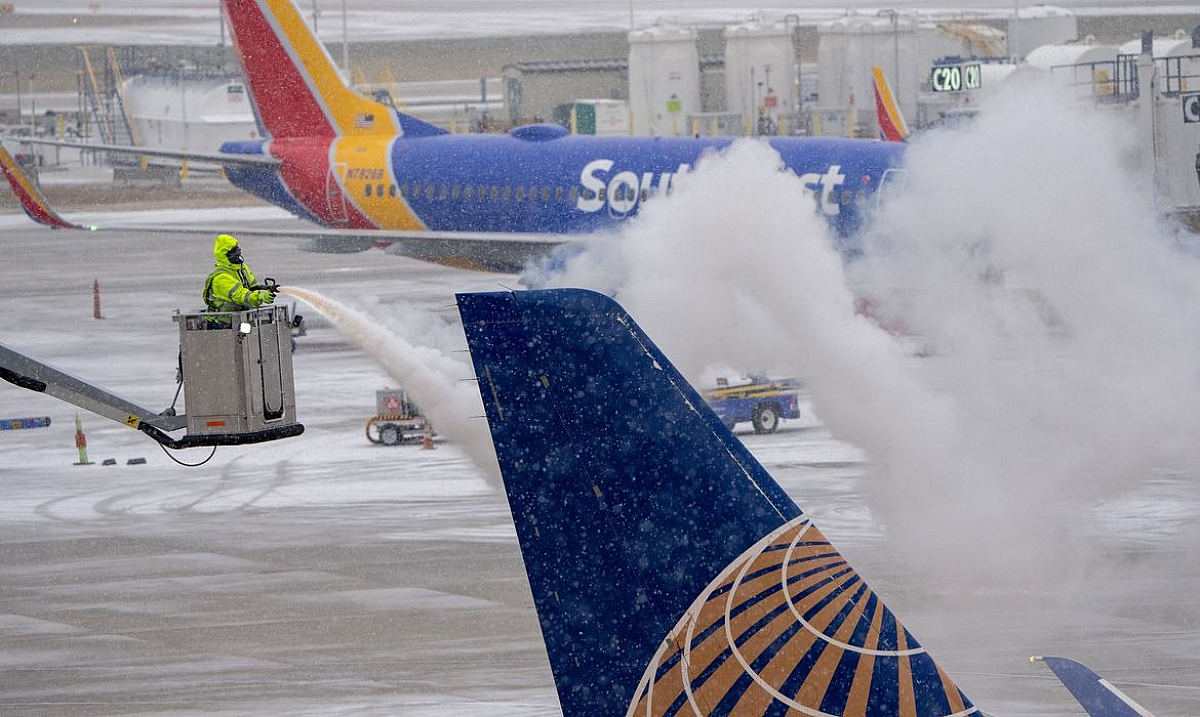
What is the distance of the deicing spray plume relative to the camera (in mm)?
15578

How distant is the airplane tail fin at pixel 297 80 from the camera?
1668 inches

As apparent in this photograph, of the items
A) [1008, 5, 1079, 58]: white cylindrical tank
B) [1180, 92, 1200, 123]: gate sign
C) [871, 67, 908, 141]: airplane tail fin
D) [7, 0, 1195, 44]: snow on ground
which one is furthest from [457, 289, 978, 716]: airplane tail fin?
[7, 0, 1195, 44]: snow on ground

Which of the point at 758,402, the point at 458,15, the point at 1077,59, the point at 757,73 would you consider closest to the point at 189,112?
the point at 757,73

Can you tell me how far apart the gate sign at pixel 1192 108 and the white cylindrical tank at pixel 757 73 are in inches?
1980

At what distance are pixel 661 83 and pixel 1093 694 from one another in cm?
7676

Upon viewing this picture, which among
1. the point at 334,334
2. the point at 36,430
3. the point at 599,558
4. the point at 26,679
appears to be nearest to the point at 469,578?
the point at 26,679

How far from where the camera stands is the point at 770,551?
830 centimetres

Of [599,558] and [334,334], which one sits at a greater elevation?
[599,558]

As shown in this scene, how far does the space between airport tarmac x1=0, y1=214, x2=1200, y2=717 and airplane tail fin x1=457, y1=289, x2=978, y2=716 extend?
23.7ft

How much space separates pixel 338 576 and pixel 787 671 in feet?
42.6

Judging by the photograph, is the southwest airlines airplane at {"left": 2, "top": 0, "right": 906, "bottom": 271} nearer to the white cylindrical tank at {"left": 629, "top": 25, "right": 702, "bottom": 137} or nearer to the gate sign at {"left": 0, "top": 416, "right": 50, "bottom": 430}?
the gate sign at {"left": 0, "top": 416, "right": 50, "bottom": 430}

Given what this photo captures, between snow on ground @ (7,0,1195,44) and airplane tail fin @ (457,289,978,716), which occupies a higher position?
snow on ground @ (7,0,1195,44)

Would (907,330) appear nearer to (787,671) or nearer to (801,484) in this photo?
(801,484)

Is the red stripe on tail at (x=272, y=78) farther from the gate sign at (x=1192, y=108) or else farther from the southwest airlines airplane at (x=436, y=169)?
the gate sign at (x=1192, y=108)
